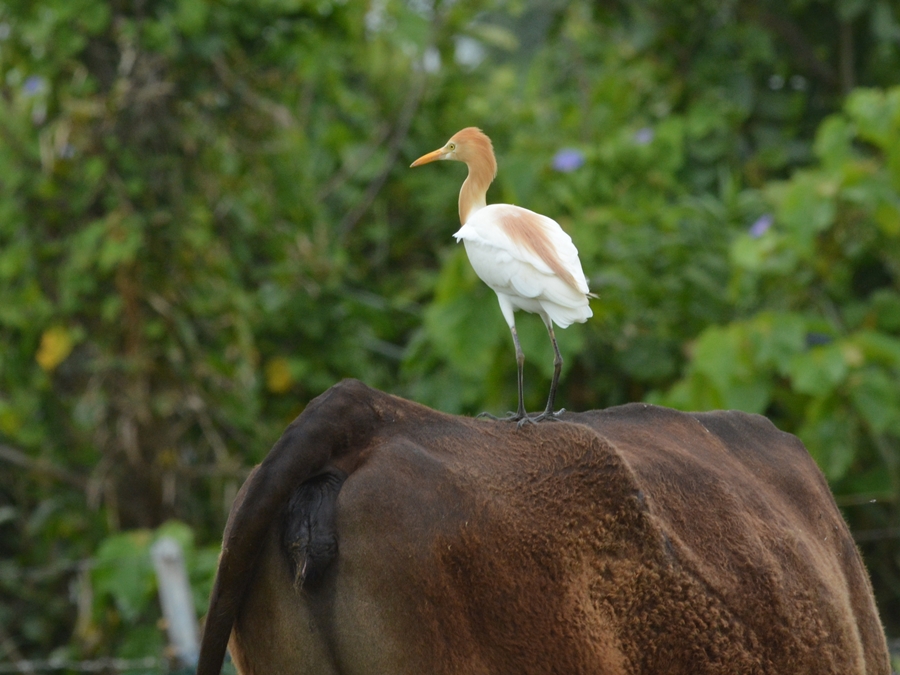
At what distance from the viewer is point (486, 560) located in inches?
70.5

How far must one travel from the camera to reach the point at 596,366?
20.1ft

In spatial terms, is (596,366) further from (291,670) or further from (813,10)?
(291,670)

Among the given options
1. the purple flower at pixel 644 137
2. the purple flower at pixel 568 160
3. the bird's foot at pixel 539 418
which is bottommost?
the purple flower at pixel 568 160

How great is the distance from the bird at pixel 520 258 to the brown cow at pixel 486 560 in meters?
0.21

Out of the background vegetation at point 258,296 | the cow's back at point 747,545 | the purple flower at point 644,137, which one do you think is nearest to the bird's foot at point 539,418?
the cow's back at point 747,545

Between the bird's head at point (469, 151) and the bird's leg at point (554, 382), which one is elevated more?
the bird's head at point (469, 151)

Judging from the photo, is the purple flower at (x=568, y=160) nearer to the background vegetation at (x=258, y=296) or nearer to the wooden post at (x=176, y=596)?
the background vegetation at (x=258, y=296)

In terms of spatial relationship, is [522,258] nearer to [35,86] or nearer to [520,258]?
[520,258]

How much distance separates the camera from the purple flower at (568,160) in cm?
684

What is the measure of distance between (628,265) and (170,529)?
2.75 meters

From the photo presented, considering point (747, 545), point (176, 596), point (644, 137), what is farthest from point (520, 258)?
point (644, 137)

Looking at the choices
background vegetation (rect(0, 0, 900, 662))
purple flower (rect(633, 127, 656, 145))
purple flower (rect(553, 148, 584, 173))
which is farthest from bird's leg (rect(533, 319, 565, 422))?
purple flower (rect(633, 127, 656, 145))

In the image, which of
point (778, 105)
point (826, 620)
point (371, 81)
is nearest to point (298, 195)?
point (371, 81)

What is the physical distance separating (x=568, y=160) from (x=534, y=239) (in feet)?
15.9
